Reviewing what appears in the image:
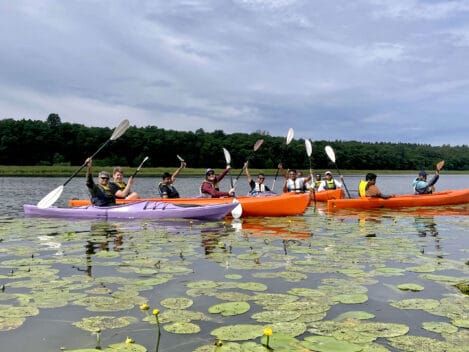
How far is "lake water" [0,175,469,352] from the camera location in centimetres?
326

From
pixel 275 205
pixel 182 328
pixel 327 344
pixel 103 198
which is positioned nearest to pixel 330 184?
pixel 275 205

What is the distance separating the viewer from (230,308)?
153 inches

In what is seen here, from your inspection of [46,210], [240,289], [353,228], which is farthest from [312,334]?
[46,210]

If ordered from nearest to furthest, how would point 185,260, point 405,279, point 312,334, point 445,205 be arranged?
point 312,334
point 405,279
point 185,260
point 445,205

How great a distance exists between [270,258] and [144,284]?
208 centimetres

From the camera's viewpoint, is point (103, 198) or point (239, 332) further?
point (103, 198)

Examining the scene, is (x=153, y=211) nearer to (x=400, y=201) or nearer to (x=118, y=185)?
(x=118, y=185)

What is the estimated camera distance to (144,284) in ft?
15.5

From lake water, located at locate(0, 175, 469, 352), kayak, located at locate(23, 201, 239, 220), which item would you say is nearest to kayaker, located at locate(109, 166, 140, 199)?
kayak, located at locate(23, 201, 239, 220)

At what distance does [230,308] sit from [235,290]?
646 millimetres

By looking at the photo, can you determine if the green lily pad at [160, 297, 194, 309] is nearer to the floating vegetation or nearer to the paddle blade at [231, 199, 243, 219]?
the floating vegetation

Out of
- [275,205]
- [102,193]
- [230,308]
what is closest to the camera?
[230,308]

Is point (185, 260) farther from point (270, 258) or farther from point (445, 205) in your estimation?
point (445, 205)

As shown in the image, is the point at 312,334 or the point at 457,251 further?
the point at 457,251
